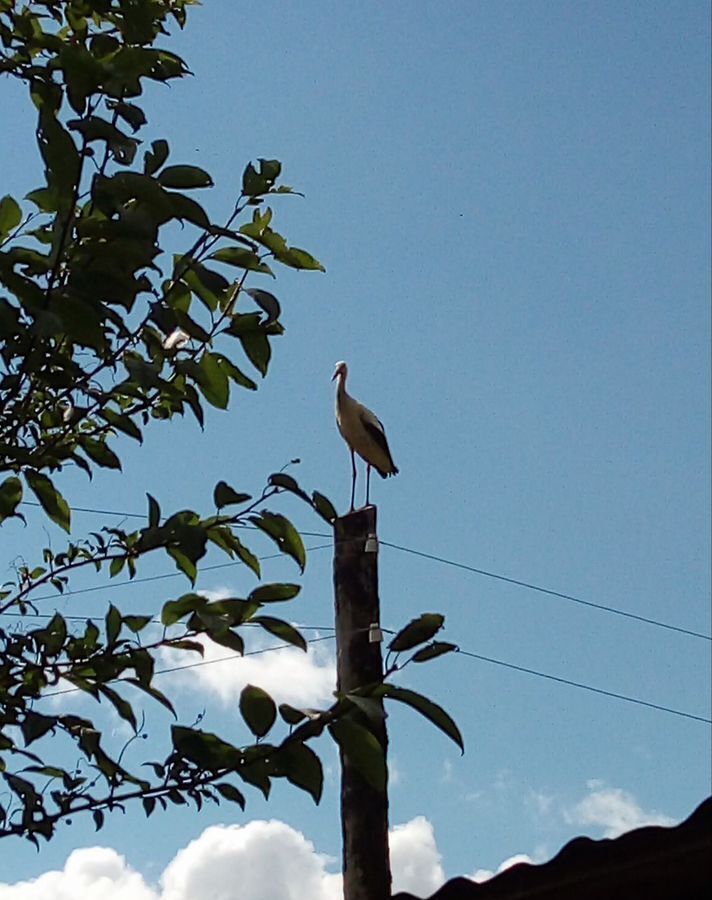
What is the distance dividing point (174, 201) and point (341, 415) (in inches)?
209

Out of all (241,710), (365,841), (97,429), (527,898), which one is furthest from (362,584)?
(241,710)

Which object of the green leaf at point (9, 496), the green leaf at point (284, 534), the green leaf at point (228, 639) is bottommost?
the green leaf at point (228, 639)

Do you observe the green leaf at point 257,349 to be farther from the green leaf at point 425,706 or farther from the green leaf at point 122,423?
the green leaf at point 425,706

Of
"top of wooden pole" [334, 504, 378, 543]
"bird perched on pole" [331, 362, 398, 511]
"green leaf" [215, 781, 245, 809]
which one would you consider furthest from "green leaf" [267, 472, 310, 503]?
"bird perched on pole" [331, 362, 398, 511]

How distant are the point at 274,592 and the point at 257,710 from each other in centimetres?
23

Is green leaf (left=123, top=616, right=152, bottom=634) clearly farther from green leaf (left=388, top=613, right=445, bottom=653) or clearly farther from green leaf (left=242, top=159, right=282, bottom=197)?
green leaf (left=242, top=159, right=282, bottom=197)

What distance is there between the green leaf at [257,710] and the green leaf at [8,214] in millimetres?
1087

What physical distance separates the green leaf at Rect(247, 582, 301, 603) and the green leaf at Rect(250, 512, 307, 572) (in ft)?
0.42

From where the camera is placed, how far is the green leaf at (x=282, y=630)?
2.30 metres

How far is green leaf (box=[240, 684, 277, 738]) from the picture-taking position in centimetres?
223

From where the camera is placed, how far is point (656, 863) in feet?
7.63

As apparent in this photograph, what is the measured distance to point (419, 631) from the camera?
8.00ft

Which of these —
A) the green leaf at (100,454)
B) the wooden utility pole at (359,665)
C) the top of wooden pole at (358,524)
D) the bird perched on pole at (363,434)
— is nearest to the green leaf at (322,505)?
the green leaf at (100,454)

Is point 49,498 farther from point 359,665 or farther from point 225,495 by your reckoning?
point 359,665
